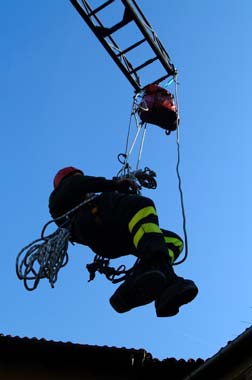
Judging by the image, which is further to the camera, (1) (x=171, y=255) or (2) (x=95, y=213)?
(2) (x=95, y=213)

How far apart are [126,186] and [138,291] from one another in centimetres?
137

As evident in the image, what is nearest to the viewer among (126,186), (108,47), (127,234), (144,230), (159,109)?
(144,230)

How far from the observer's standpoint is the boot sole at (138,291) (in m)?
5.99

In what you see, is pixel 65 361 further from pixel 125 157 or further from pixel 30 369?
pixel 125 157

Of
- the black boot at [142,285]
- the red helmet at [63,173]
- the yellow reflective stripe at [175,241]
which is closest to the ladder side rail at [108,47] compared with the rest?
the red helmet at [63,173]

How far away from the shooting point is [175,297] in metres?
5.93

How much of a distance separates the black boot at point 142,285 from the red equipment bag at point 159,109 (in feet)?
10.5

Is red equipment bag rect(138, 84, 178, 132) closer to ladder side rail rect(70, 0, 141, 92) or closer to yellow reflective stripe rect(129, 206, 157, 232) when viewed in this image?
ladder side rail rect(70, 0, 141, 92)

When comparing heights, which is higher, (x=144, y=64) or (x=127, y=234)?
(x=144, y=64)

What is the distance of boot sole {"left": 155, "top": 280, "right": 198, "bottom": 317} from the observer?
19.5ft

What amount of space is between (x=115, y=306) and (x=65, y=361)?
3.43m

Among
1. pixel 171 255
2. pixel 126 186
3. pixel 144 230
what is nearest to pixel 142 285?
pixel 144 230

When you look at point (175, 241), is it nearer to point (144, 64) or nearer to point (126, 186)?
point (126, 186)

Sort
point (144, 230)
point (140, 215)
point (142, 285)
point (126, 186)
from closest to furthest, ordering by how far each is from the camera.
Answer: point (142, 285) < point (144, 230) < point (140, 215) < point (126, 186)
